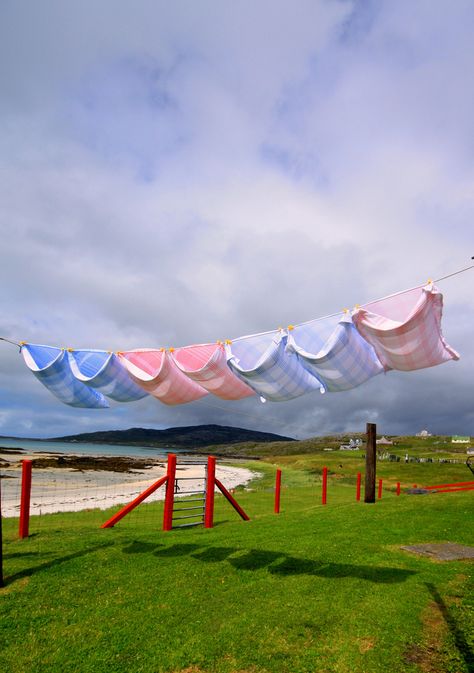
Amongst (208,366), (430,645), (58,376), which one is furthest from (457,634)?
(58,376)

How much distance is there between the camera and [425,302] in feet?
27.2

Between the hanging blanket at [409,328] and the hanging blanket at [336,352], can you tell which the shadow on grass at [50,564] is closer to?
the hanging blanket at [336,352]

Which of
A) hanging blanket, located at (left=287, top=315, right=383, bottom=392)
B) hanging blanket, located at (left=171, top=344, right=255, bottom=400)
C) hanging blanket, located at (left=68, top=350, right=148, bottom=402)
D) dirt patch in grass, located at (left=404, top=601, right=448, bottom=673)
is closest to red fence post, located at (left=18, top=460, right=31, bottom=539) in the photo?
hanging blanket, located at (left=68, top=350, right=148, bottom=402)

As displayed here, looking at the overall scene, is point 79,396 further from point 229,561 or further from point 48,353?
point 229,561

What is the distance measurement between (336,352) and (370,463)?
417 inches

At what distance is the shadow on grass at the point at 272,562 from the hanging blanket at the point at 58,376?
503 cm

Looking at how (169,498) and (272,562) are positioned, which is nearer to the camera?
(272,562)

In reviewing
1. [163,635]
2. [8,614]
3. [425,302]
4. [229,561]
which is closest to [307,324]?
[425,302]

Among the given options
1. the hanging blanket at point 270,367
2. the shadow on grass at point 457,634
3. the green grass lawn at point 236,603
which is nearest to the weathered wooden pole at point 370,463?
the green grass lawn at point 236,603

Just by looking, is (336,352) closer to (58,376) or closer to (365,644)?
(365,644)

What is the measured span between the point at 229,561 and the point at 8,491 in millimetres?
28858

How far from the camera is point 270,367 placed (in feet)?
33.8

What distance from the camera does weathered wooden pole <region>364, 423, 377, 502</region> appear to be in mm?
17312

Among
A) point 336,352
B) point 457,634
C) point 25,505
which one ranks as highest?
point 336,352
